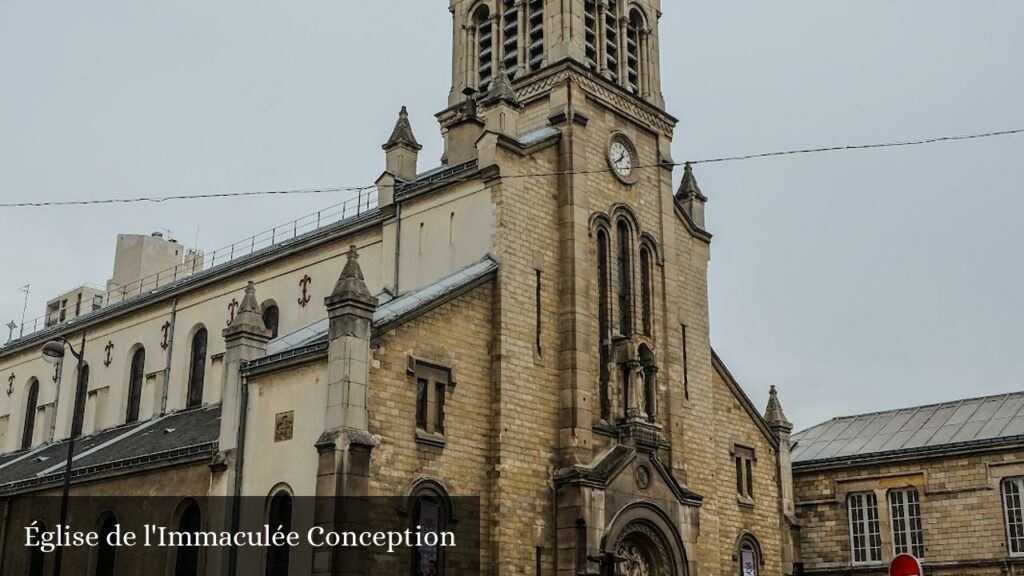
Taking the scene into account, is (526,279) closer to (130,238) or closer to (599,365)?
(599,365)

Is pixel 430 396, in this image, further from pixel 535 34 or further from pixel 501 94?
pixel 535 34

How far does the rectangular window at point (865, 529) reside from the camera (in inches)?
1714

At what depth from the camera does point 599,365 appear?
35.5 meters

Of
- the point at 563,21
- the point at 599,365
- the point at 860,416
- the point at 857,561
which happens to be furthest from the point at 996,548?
the point at 563,21

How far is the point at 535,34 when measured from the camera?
40.2 meters

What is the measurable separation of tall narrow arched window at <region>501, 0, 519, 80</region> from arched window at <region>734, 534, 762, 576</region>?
17.9 m

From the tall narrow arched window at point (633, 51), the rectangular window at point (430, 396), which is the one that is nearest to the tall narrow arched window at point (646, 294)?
the tall narrow arched window at point (633, 51)

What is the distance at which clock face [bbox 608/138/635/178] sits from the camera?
125 feet

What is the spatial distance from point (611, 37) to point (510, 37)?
3.64 m

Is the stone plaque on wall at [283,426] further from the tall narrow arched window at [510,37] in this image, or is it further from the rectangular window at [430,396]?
the tall narrow arched window at [510,37]

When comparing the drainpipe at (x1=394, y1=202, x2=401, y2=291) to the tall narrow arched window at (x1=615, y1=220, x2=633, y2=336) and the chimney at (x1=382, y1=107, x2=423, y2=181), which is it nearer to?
the chimney at (x1=382, y1=107, x2=423, y2=181)

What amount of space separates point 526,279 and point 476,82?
1068cm

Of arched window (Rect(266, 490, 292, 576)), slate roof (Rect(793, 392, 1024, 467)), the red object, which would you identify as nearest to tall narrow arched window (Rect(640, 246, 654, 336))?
slate roof (Rect(793, 392, 1024, 467))

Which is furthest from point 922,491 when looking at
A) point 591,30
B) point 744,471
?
point 591,30
